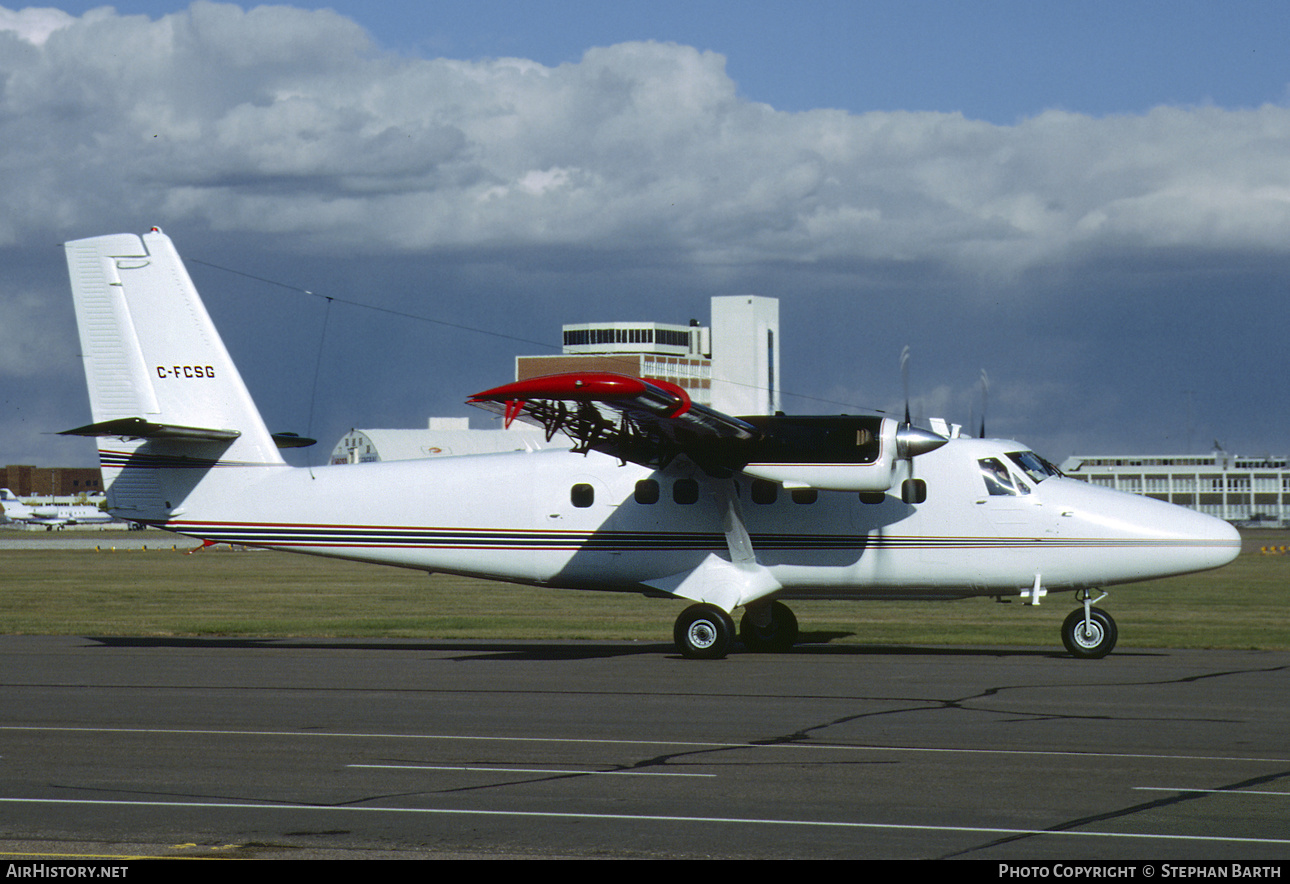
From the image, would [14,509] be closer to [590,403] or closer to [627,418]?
[627,418]

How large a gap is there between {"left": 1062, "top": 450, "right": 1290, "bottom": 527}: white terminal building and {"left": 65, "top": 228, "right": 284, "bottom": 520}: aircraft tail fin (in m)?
141

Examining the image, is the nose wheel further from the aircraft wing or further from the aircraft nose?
the aircraft wing

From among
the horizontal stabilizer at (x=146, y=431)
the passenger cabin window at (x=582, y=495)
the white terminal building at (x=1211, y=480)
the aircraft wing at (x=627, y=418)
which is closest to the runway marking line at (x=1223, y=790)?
the aircraft wing at (x=627, y=418)

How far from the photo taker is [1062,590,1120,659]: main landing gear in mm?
18688

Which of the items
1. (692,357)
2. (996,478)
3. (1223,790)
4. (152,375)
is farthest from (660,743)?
(692,357)

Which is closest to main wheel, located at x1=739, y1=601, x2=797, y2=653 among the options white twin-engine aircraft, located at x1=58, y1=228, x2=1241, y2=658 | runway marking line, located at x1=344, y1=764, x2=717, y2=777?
white twin-engine aircraft, located at x1=58, y1=228, x2=1241, y2=658

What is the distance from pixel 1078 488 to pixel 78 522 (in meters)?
114

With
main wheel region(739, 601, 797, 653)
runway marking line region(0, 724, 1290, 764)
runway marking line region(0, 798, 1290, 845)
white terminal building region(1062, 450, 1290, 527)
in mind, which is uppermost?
white terminal building region(1062, 450, 1290, 527)

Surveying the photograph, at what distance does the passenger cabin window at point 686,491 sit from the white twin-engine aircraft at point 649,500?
0.03 meters

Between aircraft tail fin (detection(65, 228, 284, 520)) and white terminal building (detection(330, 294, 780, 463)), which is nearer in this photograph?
aircraft tail fin (detection(65, 228, 284, 520))

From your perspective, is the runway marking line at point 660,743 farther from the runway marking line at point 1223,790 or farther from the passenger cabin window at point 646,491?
the passenger cabin window at point 646,491

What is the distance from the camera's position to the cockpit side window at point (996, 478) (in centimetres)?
1922

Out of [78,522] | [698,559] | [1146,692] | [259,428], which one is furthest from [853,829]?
[78,522]

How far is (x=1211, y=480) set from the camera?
162375 mm
